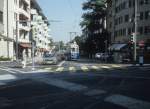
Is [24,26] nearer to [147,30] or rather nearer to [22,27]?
[22,27]

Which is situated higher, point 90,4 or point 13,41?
point 90,4

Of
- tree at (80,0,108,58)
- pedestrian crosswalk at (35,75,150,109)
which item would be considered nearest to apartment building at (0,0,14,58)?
tree at (80,0,108,58)

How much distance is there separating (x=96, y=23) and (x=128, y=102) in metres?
91.0

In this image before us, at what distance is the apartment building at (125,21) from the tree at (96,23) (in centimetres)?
193

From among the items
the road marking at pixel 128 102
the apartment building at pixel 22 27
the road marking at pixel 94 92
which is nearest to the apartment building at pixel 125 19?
the apartment building at pixel 22 27

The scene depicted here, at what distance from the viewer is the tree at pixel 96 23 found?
105188mm

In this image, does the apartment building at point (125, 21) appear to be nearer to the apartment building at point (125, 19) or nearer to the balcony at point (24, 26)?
the apartment building at point (125, 19)

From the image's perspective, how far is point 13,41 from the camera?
254 ft

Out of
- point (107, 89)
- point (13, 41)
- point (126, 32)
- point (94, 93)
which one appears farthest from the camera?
point (126, 32)

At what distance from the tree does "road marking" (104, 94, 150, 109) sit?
88.5m

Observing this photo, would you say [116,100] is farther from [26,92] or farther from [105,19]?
[105,19]

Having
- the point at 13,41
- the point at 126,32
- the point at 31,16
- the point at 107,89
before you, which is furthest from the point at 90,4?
the point at 107,89

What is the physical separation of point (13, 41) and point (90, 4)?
3352 centimetres

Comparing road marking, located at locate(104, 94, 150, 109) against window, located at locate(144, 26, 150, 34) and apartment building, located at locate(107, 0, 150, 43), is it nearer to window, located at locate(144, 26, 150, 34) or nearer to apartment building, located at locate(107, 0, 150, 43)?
apartment building, located at locate(107, 0, 150, 43)
